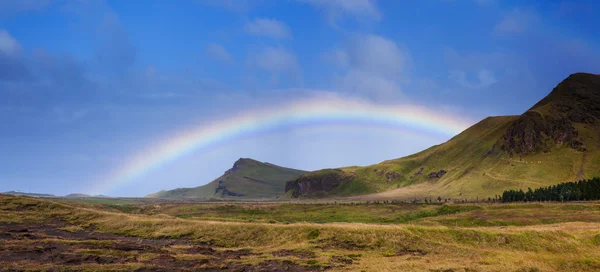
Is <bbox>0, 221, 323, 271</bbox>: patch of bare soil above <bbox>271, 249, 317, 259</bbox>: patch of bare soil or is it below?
above

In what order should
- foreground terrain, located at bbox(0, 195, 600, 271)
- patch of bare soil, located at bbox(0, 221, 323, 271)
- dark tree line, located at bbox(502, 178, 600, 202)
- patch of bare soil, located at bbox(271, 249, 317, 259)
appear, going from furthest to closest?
dark tree line, located at bbox(502, 178, 600, 202) → patch of bare soil, located at bbox(271, 249, 317, 259) → patch of bare soil, located at bbox(0, 221, 323, 271) → foreground terrain, located at bbox(0, 195, 600, 271)

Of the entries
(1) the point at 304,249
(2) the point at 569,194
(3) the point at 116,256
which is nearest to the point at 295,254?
(1) the point at 304,249

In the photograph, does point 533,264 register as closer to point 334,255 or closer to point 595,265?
point 595,265

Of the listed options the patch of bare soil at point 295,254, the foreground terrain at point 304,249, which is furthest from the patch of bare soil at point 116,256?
the patch of bare soil at point 295,254

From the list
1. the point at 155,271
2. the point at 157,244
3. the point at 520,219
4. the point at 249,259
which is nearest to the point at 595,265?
the point at 249,259

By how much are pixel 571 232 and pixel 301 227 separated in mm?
29969

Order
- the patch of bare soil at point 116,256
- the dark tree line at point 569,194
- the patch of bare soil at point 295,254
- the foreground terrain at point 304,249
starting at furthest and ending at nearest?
the dark tree line at point 569,194 → the patch of bare soil at point 295,254 → the patch of bare soil at point 116,256 → the foreground terrain at point 304,249

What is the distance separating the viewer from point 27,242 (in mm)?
45812

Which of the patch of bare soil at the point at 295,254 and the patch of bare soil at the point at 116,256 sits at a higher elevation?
the patch of bare soil at the point at 116,256

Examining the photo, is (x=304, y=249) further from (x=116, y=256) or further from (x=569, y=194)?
(x=569, y=194)

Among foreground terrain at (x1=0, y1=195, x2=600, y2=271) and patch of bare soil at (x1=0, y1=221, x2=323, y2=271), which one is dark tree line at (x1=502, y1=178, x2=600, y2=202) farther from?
patch of bare soil at (x1=0, y1=221, x2=323, y2=271)

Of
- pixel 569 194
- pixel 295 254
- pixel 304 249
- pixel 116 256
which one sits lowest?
pixel 569 194

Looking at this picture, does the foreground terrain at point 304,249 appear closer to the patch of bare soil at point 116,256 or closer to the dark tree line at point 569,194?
the patch of bare soil at point 116,256

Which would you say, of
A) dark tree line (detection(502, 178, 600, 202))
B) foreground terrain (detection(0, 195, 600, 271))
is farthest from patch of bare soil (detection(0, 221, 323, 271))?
dark tree line (detection(502, 178, 600, 202))
